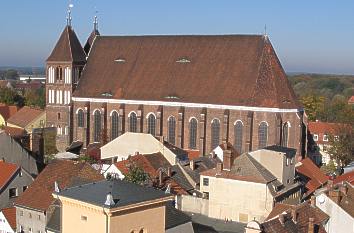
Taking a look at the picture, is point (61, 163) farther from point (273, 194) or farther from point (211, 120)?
point (211, 120)

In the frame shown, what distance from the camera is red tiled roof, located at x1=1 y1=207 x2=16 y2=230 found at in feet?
115

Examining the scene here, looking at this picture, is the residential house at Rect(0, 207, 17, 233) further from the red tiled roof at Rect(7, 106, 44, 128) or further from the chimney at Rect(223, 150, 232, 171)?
the red tiled roof at Rect(7, 106, 44, 128)

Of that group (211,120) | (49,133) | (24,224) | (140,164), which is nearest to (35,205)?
(24,224)

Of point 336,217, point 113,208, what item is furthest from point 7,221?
point 336,217

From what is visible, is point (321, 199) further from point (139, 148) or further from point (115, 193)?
point (139, 148)

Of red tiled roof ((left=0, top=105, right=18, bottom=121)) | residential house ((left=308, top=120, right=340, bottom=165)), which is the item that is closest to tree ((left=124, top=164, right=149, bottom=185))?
residential house ((left=308, top=120, right=340, bottom=165))

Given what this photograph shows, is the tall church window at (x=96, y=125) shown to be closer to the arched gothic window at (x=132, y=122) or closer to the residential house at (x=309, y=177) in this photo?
the arched gothic window at (x=132, y=122)

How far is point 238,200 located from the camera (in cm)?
4188

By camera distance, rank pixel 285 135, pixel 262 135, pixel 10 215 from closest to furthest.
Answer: pixel 10 215
pixel 262 135
pixel 285 135

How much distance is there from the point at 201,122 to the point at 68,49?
20.3m

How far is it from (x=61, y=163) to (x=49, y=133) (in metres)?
38.9

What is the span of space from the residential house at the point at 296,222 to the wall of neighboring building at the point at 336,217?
38cm

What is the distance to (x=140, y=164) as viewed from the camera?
1844 inches

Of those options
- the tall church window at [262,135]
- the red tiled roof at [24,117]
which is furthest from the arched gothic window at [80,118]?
the tall church window at [262,135]
